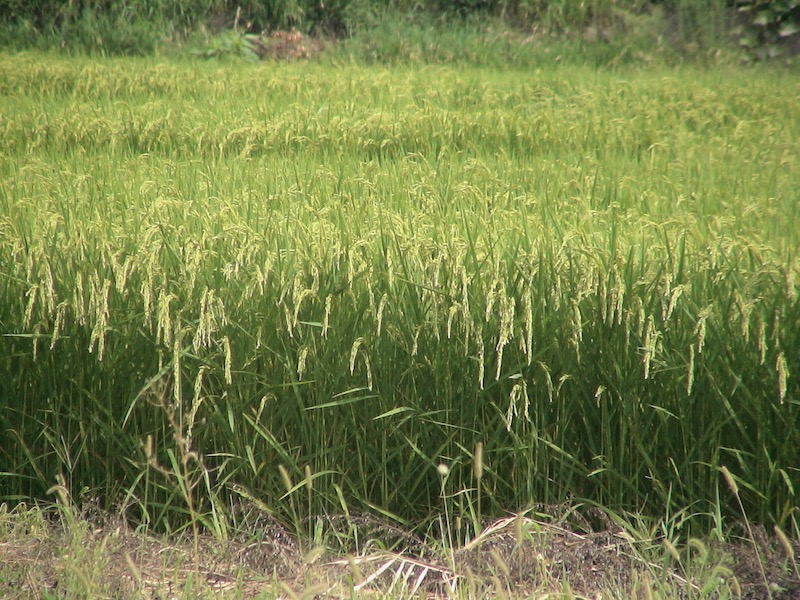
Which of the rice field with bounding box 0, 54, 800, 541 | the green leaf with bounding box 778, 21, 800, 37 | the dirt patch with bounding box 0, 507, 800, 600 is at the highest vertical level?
the green leaf with bounding box 778, 21, 800, 37

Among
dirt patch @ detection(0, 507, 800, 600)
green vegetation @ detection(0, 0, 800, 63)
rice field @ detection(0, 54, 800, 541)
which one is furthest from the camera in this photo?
green vegetation @ detection(0, 0, 800, 63)

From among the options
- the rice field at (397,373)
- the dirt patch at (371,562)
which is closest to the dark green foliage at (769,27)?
the rice field at (397,373)

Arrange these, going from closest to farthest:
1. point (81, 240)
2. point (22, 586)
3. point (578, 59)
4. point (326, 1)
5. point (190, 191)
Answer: point (22, 586) < point (81, 240) < point (190, 191) < point (578, 59) < point (326, 1)

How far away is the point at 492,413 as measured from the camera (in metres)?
1.73

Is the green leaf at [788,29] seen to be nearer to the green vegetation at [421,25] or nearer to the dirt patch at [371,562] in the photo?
the green vegetation at [421,25]

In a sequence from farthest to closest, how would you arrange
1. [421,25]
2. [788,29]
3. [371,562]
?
[421,25], [788,29], [371,562]

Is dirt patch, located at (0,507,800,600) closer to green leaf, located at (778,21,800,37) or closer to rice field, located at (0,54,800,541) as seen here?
rice field, located at (0,54,800,541)

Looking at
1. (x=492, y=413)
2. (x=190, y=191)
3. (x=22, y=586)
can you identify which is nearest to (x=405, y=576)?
(x=492, y=413)

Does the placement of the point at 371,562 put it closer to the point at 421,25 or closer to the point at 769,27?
the point at 769,27

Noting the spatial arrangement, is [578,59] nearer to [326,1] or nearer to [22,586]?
[326,1]

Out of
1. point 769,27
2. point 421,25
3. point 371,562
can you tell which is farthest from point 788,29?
point 371,562

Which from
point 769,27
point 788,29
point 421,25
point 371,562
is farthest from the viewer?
point 421,25

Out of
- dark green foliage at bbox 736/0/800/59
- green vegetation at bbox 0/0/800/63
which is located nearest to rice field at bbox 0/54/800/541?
green vegetation at bbox 0/0/800/63

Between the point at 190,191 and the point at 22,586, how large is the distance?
1.42 m
